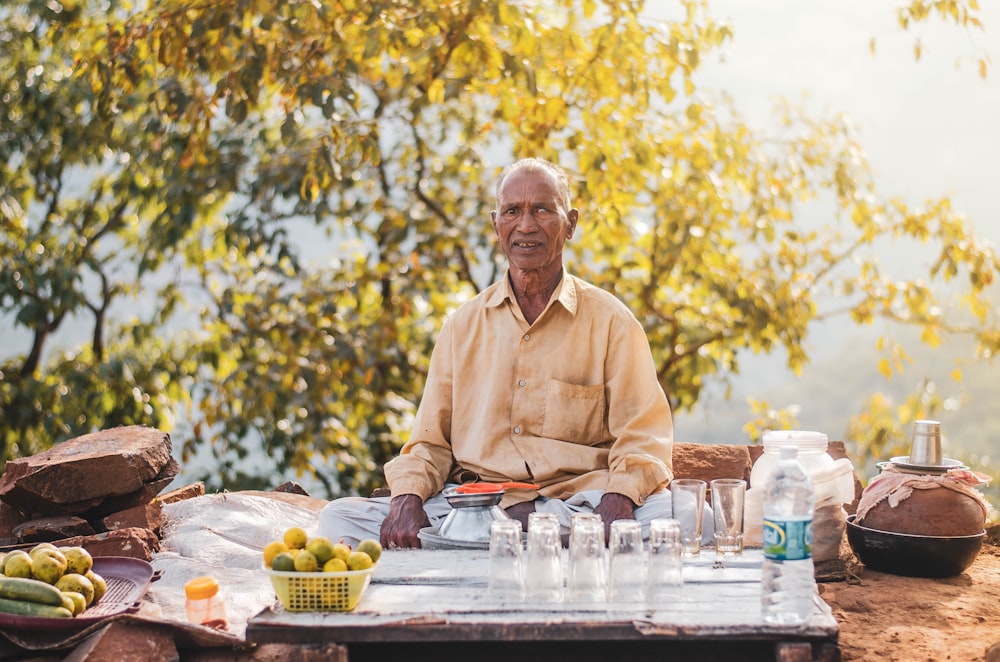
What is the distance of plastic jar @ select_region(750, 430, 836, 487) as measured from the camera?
12.5 feet

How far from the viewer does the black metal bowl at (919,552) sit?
3963mm

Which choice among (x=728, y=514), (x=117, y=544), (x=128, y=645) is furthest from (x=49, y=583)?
(x=728, y=514)

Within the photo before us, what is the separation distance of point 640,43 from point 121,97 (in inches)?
135

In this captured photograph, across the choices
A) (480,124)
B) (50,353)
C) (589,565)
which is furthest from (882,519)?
(50,353)

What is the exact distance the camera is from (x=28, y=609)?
122 inches

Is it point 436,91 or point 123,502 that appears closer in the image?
point 123,502

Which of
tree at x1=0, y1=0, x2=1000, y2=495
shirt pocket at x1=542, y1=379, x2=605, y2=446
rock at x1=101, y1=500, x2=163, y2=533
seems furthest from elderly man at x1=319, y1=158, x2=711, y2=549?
tree at x1=0, y1=0, x2=1000, y2=495

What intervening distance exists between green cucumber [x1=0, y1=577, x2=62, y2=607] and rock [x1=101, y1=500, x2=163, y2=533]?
1259mm

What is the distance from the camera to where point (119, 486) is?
447cm

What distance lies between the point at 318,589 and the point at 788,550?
1246 millimetres

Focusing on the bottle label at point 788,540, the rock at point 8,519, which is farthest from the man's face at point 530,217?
the rock at point 8,519

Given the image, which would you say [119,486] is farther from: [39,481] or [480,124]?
[480,124]

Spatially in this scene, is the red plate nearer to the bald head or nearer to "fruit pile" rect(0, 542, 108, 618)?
"fruit pile" rect(0, 542, 108, 618)

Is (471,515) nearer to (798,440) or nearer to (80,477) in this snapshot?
(798,440)
